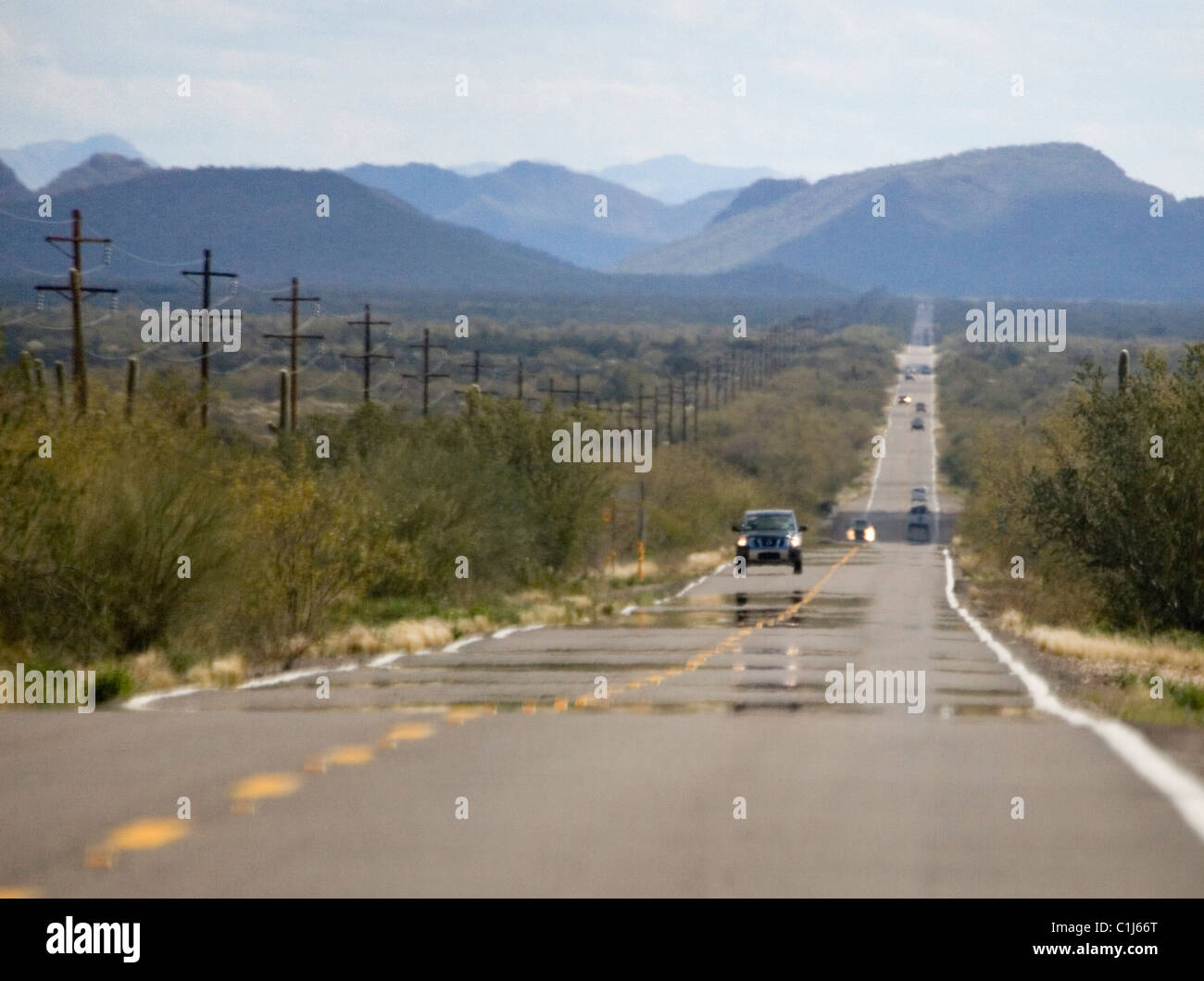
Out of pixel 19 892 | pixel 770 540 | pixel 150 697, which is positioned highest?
pixel 19 892

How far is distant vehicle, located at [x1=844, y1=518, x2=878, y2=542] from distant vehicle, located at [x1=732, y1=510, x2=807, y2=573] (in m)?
46.1

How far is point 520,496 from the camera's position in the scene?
48.9m

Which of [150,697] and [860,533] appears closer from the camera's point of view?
[150,697]

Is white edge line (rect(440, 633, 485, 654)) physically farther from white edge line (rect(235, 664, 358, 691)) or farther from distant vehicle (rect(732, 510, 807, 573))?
distant vehicle (rect(732, 510, 807, 573))

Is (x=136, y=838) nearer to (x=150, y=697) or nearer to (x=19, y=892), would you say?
(x=19, y=892)

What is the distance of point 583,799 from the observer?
9461mm

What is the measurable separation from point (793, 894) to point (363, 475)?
31864mm

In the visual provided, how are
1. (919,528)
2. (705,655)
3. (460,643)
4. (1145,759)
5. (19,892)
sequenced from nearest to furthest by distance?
(19,892) < (1145,759) < (705,655) < (460,643) < (919,528)

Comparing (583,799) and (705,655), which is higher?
(583,799)

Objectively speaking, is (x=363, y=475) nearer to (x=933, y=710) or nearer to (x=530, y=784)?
(x=933, y=710)

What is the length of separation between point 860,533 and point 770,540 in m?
50.9

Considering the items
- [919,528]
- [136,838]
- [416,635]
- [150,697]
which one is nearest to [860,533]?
[919,528]

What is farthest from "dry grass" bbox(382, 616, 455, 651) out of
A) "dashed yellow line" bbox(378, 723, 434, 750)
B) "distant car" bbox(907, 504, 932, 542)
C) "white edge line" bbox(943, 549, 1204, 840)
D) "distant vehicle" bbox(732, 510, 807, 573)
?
"distant car" bbox(907, 504, 932, 542)
